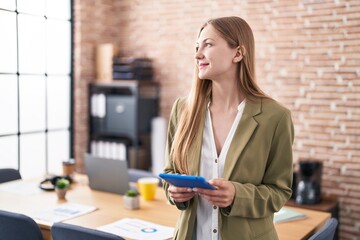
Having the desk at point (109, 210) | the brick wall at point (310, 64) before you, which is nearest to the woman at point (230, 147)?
the desk at point (109, 210)

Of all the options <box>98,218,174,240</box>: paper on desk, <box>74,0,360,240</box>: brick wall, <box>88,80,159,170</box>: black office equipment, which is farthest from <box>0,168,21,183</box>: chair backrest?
<box>74,0,360,240</box>: brick wall

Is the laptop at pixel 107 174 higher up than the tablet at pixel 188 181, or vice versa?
the tablet at pixel 188 181

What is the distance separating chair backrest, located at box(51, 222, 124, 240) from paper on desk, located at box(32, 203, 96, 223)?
0.43m

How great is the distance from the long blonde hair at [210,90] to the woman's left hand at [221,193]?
21cm

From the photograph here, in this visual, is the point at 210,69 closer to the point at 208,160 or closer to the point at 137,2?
the point at 208,160

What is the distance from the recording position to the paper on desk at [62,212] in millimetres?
2461

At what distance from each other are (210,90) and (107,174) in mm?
1241

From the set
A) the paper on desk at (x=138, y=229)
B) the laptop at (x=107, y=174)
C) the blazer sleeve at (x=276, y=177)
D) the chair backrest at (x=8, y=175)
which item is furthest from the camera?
the chair backrest at (x=8, y=175)

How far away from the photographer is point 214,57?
71.5 inches

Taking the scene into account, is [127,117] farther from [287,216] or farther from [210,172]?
[210,172]

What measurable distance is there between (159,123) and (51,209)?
2307 mm

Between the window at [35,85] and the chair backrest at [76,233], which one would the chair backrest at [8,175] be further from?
the chair backrest at [76,233]

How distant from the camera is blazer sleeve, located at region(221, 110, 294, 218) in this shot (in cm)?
172

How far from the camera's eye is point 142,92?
16.9 feet
